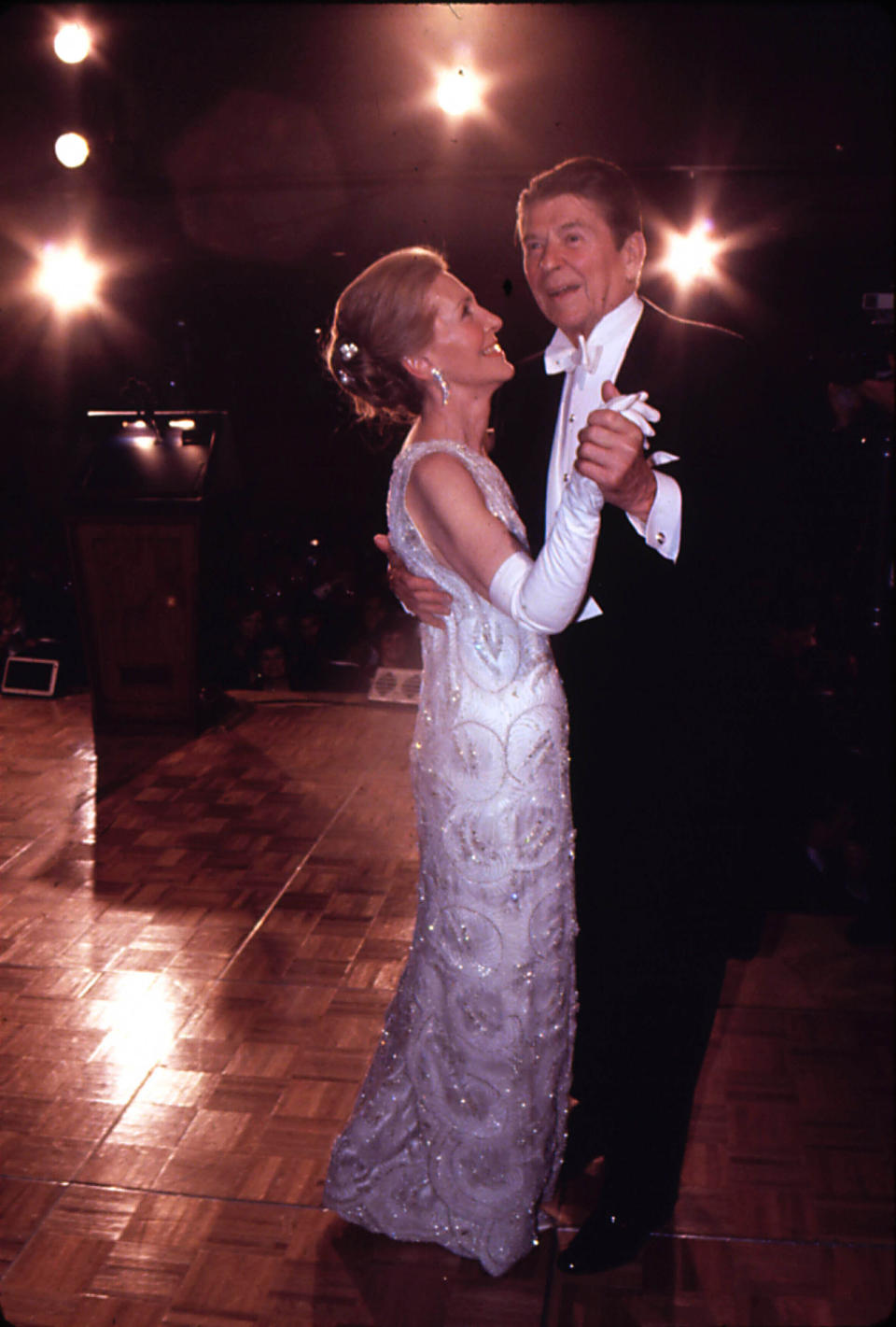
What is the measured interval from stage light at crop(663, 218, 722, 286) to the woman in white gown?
164 inches

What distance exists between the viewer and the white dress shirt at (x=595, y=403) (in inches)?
64.0

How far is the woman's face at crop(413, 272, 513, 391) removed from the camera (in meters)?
1.68

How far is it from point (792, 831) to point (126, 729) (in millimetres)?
3139

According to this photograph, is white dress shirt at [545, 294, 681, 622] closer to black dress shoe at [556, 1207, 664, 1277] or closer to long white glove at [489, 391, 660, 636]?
long white glove at [489, 391, 660, 636]

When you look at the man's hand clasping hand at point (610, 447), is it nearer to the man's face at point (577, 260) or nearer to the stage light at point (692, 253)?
the man's face at point (577, 260)

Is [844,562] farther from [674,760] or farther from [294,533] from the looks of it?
[294,533]

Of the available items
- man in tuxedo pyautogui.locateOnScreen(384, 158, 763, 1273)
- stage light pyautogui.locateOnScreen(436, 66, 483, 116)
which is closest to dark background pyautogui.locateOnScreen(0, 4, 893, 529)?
stage light pyautogui.locateOnScreen(436, 66, 483, 116)

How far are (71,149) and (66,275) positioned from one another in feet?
3.42

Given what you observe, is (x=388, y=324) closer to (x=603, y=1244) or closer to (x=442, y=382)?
(x=442, y=382)

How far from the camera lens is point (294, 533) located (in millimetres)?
6082

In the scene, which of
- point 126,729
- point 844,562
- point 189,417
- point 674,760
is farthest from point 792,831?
point 189,417

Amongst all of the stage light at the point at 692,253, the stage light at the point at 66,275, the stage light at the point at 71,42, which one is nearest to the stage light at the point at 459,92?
the stage light at the point at 692,253

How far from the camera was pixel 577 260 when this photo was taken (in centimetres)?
178

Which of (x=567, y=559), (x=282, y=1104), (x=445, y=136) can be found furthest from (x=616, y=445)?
(x=445, y=136)
